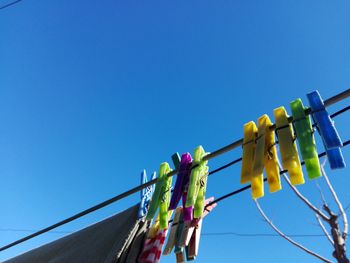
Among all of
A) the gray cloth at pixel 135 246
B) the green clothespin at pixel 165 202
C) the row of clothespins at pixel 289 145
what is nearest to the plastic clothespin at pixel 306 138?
the row of clothespins at pixel 289 145

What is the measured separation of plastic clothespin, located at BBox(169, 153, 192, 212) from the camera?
1.91 m

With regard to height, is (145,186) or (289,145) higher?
(145,186)

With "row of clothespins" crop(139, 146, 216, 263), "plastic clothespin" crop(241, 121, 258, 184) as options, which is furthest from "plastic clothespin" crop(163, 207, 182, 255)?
"plastic clothespin" crop(241, 121, 258, 184)

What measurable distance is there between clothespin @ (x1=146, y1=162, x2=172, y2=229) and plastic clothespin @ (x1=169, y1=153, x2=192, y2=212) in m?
0.10

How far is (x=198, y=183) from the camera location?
191cm

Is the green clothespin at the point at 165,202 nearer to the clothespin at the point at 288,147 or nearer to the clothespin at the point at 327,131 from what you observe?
→ the clothespin at the point at 288,147

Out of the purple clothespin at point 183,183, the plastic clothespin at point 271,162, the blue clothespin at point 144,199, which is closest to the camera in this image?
the plastic clothespin at point 271,162

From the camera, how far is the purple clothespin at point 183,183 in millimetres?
1789

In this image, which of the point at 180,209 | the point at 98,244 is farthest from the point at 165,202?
the point at 98,244

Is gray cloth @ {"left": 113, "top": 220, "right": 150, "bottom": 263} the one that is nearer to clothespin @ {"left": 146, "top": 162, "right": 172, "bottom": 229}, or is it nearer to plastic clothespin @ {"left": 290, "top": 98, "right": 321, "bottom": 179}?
clothespin @ {"left": 146, "top": 162, "right": 172, "bottom": 229}

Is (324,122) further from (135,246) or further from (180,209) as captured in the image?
(135,246)

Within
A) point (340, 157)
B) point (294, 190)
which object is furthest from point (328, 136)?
point (294, 190)

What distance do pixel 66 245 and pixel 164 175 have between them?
2.75 ft

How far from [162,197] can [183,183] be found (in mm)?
161
